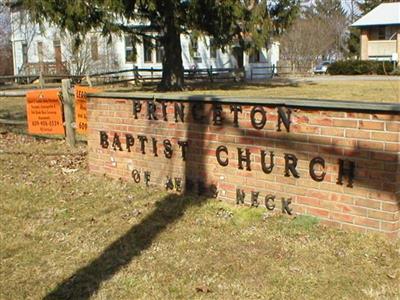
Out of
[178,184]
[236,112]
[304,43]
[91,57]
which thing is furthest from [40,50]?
[236,112]

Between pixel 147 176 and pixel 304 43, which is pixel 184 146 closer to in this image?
pixel 147 176

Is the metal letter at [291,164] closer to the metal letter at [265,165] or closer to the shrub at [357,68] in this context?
the metal letter at [265,165]

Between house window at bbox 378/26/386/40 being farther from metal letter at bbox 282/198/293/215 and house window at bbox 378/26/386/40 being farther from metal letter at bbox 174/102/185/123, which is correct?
metal letter at bbox 282/198/293/215

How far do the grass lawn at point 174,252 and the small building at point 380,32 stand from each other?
5012 cm

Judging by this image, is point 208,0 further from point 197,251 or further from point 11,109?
point 197,251

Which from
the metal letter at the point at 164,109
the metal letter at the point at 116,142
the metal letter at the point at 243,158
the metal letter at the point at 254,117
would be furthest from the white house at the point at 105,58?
the metal letter at the point at 254,117

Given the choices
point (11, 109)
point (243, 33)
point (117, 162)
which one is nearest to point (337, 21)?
point (243, 33)

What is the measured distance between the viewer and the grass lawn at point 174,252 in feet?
13.6

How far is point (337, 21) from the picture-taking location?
7169cm

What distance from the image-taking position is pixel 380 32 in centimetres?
5512

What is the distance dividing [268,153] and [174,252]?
1.52 m

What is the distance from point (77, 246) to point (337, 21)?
71.2m

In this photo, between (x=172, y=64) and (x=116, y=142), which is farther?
(x=172, y=64)

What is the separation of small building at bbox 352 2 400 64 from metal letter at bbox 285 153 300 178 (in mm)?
49986
